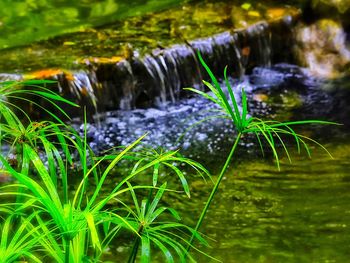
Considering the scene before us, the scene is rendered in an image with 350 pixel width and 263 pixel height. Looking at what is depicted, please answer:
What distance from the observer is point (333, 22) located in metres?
6.61

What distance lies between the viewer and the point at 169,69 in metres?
5.66

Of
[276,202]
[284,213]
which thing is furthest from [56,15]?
[284,213]

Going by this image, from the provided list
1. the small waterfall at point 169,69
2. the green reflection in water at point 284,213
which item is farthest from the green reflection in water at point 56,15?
the green reflection in water at point 284,213

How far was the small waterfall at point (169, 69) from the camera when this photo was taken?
16.9 ft

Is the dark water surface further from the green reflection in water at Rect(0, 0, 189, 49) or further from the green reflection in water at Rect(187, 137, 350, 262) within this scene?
the green reflection in water at Rect(0, 0, 189, 49)

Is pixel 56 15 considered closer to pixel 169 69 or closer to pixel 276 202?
pixel 169 69

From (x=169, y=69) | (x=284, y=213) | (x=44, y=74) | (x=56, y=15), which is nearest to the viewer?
(x=284, y=213)

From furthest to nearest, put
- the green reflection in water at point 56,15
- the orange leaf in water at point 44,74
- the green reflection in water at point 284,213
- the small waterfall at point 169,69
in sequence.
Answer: the green reflection in water at point 56,15
the small waterfall at point 169,69
the orange leaf in water at point 44,74
the green reflection in water at point 284,213

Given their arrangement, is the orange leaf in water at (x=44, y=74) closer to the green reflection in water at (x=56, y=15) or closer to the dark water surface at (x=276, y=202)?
the green reflection in water at (x=56, y=15)

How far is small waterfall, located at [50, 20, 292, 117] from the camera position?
5.15 meters

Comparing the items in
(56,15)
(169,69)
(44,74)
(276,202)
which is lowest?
(276,202)

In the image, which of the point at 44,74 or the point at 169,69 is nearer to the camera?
the point at 44,74

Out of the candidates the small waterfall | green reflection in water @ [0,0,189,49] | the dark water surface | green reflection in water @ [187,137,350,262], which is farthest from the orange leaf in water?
green reflection in water @ [187,137,350,262]

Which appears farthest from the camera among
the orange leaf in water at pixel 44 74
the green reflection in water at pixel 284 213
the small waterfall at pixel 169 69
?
the small waterfall at pixel 169 69
